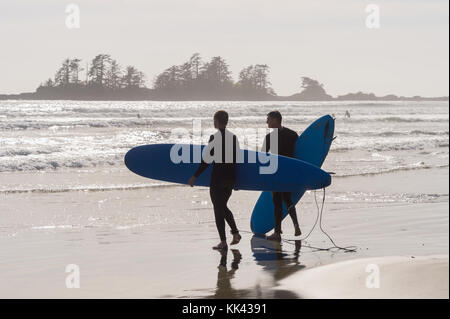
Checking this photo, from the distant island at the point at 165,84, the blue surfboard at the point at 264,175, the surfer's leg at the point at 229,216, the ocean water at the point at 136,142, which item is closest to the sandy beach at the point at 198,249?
the surfer's leg at the point at 229,216

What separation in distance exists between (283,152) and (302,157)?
53cm

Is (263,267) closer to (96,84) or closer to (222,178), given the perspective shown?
(222,178)

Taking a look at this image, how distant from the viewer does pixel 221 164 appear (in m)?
7.29

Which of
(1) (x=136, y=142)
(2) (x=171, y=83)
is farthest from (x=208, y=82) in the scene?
(1) (x=136, y=142)

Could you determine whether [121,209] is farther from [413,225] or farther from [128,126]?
A: [128,126]

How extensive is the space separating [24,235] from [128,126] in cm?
2947

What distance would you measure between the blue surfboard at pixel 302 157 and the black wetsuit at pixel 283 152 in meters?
0.32

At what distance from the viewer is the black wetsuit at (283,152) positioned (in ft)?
27.3

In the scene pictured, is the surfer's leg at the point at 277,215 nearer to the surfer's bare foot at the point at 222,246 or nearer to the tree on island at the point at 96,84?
the surfer's bare foot at the point at 222,246

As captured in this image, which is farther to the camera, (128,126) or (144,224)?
(128,126)

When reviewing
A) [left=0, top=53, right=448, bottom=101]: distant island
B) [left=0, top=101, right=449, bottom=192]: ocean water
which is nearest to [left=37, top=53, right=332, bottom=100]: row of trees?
[left=0, top=53, right=448, bottom=101]: distant island

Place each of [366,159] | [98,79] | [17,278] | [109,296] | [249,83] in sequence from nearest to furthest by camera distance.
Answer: [109,296], [17,278], [366,159], [98,79], [249,83]

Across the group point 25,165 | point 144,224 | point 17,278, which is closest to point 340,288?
point 17,278

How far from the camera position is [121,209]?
10.9 metres
